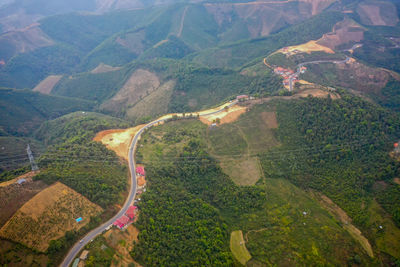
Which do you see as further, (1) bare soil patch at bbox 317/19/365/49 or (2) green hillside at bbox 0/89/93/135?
(1) bare soil patch at bbox 317/19/365/49

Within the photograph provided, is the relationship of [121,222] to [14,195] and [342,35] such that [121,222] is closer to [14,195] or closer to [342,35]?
[14,195]

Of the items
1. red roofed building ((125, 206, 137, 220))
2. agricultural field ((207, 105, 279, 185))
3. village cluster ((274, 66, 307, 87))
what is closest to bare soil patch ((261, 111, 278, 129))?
agricultural field ((207, 105, 279, 185))

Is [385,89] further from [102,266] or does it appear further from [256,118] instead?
[102,266]

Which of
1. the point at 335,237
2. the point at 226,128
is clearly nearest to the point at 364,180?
the point at 335,237

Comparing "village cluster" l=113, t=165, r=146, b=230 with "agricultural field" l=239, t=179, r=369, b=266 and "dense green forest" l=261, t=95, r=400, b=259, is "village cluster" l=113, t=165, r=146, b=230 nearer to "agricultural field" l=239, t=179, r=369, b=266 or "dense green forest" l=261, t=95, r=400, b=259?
"agricultural field" l=239, t=179, r=369, b=266

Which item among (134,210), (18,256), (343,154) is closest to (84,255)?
(18,256)
